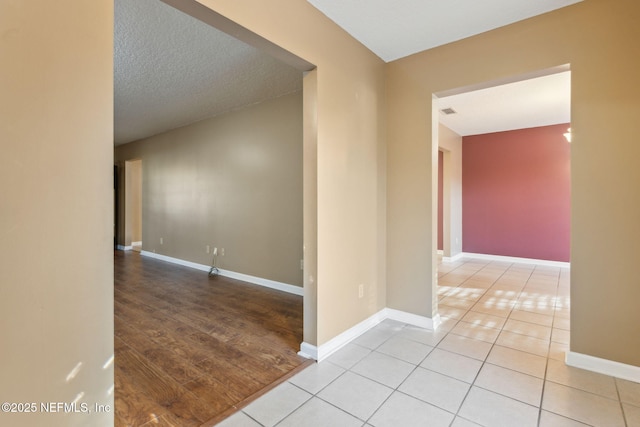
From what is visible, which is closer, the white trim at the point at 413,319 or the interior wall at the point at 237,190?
the white trim at the point at 413,319

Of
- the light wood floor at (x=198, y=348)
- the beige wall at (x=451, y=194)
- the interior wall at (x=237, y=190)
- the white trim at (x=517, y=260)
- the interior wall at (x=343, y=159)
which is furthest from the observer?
the beige wall at (x=451, y=194)

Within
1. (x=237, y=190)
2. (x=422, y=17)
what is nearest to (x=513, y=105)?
(x=422, y=17)

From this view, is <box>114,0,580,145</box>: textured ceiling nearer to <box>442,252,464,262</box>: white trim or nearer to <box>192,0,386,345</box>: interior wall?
<box>192,0,386,345</box>: interior wall

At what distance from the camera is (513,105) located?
420 cm

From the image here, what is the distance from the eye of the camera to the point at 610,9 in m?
1.92

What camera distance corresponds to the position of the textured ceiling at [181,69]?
224 centimetres

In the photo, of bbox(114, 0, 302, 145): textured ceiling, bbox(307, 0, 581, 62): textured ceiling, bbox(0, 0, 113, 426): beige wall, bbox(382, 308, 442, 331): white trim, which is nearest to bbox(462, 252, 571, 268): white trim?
bbox(382, 308, 442, 331): white trim

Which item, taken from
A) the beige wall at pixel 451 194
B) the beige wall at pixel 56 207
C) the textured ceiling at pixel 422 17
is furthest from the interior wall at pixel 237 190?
the beige wall at pixel 451 194

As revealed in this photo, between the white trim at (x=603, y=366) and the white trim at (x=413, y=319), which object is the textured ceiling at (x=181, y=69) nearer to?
the white trim at (x=413, y=319)

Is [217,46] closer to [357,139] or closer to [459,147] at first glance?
[357,139]

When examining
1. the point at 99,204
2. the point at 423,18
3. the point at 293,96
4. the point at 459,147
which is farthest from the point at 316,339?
the point at 459,147

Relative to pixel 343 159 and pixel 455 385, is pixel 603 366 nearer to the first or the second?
pixel 455 385

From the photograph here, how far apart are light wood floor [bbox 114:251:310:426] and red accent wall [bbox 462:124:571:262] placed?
14.5 feet

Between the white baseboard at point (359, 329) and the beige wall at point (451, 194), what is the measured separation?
344 centimetres
